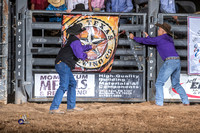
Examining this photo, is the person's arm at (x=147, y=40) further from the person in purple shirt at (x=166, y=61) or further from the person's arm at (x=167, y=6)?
the person's arm at (x=167, y=6)

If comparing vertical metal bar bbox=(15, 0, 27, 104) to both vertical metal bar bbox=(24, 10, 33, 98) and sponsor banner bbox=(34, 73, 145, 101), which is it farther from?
sponsor banner bbox=(34, 73, 145, 101)

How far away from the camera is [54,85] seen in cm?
755

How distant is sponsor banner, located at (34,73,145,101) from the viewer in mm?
7535

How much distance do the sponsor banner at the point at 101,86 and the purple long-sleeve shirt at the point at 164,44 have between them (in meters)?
0.80

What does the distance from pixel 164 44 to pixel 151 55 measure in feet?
1.88

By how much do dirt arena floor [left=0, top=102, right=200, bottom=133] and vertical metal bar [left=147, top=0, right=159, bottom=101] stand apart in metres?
1.23

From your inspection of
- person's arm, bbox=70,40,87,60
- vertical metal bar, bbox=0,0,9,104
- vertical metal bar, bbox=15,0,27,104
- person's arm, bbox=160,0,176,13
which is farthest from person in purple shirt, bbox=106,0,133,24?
vertical metal bar, bbox=0,0,9,104

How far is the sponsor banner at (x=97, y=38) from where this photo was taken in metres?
7.59

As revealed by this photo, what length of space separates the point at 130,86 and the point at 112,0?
2.25 metres

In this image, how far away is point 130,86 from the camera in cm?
769

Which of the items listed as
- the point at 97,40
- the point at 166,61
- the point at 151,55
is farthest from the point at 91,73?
the point at 166,61

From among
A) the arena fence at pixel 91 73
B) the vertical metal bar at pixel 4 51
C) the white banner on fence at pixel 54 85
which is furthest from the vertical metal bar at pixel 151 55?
the vertical metal bar at pixel 4 51

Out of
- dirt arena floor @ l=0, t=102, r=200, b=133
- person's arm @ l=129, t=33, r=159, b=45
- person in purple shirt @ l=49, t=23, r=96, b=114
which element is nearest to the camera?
dirt arena floor @ l=0, t=102, r=200, b=133

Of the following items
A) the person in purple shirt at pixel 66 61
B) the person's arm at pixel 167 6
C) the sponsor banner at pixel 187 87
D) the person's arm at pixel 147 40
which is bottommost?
the sponsor banner at pixel 187 87
